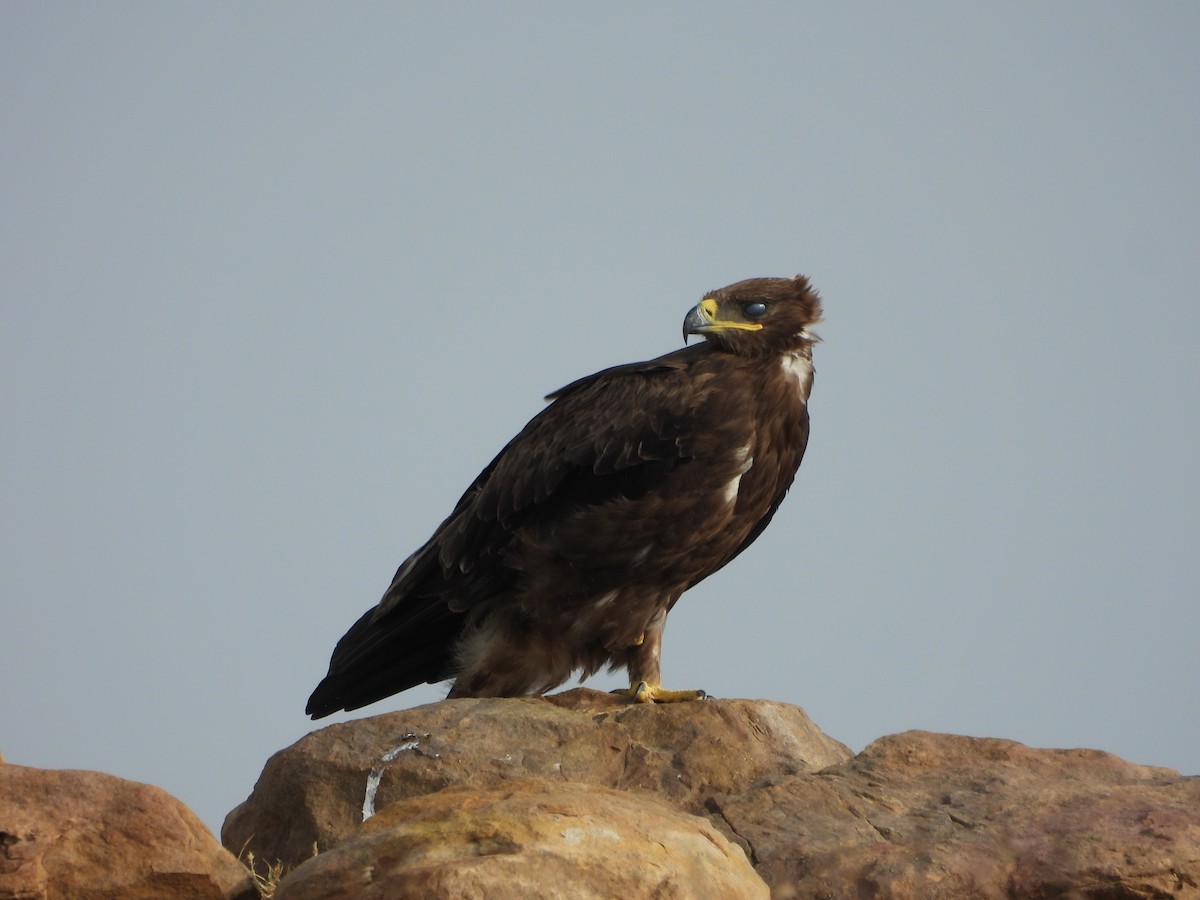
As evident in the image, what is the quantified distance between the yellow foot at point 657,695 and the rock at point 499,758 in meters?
0.38

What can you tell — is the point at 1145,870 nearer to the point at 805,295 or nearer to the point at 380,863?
the point at 380,863

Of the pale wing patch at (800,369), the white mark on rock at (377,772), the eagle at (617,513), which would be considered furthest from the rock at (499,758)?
the pale wing patch at (800,369)

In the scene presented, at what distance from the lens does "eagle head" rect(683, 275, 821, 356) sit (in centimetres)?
873

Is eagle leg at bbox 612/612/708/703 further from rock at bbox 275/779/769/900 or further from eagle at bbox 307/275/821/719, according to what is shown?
rock at bbox 275/779/769/900

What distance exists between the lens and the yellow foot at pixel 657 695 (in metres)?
8.43

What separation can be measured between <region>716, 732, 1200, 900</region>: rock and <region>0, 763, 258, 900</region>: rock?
222 cm

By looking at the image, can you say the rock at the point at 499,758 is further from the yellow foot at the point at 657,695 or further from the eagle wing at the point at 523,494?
the eagle wing at the point at 523,494

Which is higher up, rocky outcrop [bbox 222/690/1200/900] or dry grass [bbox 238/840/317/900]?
rocky outcrop [bbox 222/690/1200/900]

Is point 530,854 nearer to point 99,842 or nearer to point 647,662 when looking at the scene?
point 99,842

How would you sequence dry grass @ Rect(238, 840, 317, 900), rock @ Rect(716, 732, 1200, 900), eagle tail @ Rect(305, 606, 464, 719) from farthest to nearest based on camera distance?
eagle tail @ Rect(305, 606, 464, 719), dry grass @ Rect(238, 840, 317, 900), rock @ Rect(716, 732, 1200, 900)

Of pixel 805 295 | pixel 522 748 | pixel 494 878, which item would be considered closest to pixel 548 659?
pixel 522 748

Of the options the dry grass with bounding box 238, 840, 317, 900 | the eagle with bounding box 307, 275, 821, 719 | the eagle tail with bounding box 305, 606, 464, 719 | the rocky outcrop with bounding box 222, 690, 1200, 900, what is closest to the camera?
the rocky outcrop with bounding box 222, 690, 1200, 900

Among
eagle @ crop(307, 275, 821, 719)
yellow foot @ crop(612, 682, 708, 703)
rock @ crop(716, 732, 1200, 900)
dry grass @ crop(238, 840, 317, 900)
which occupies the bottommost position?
dry grass @ crop(238, 840, 317, 900)

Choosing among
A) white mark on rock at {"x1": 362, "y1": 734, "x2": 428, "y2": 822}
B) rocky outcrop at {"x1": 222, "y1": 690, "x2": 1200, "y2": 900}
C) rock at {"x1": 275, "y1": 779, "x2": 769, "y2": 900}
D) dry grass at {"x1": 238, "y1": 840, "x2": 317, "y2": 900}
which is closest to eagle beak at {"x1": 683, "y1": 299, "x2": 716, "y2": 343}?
rocky outcrop at {"x1": 222, "y1": 690, "x2": 1200, "y2": 900}
